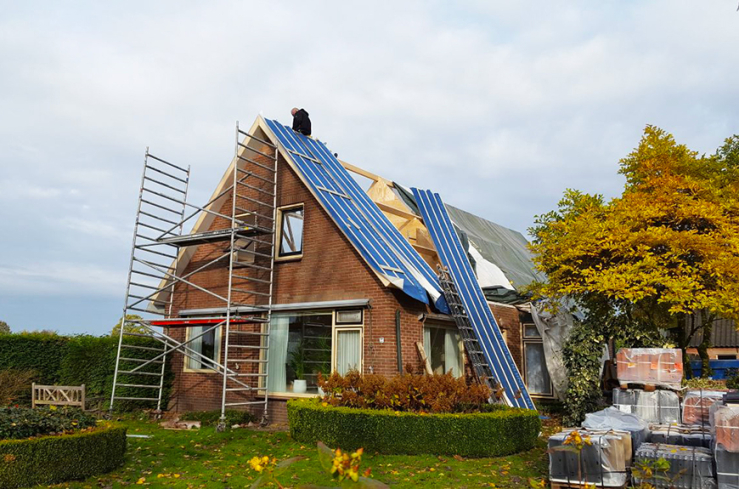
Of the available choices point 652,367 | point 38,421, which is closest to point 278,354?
point 38,421

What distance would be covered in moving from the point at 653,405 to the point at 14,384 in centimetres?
1485

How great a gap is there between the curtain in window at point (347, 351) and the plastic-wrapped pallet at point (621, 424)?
551cm

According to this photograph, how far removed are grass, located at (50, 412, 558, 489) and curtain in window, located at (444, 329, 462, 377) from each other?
314cm

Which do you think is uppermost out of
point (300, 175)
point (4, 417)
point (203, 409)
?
point (300, 175)

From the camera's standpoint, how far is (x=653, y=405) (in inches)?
402

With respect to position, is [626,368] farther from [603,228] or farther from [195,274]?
[195,274]

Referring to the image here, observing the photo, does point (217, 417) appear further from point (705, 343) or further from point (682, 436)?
point (705, 343)

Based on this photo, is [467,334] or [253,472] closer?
[253,472]

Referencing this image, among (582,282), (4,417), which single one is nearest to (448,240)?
(582,282)

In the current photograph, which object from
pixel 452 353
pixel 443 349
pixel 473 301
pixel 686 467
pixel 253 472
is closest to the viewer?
pixel 686 467

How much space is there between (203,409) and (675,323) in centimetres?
1246

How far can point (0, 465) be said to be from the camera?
7562mm

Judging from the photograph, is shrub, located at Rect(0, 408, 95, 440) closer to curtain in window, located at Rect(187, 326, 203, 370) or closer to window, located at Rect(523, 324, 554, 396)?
curtain in window, located at Rect(187, 326, 203, 370)

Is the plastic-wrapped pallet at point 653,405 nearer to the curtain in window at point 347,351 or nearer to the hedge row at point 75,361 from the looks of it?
the curtain in window at point 347,351
